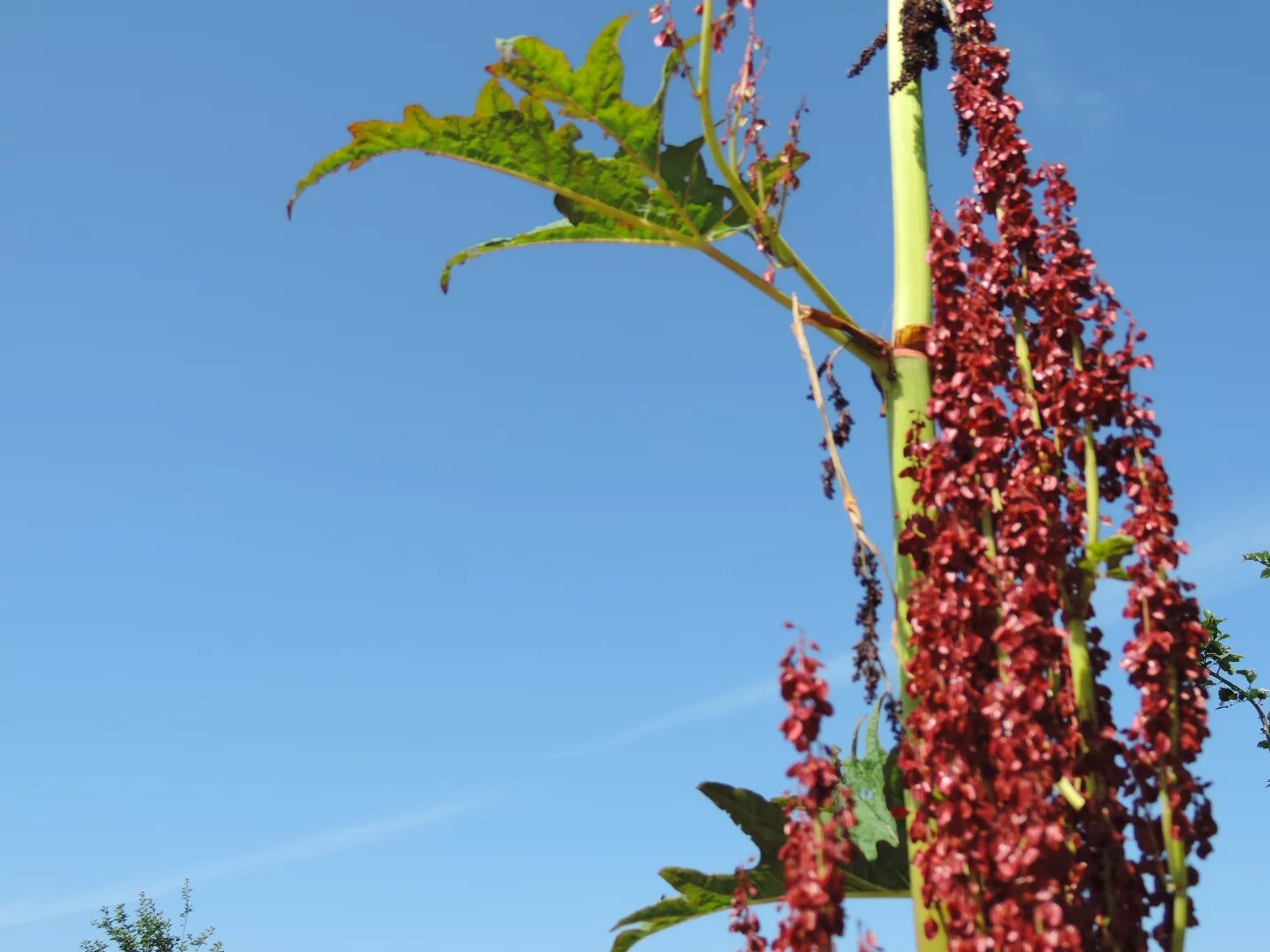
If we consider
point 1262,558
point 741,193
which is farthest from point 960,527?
point 1262,558

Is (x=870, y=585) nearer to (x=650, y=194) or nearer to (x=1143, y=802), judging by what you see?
(x=1143, y=802)

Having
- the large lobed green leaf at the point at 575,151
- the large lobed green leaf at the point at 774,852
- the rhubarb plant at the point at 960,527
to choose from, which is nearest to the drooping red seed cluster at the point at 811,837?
the rhubarb plant at the point at 960,527

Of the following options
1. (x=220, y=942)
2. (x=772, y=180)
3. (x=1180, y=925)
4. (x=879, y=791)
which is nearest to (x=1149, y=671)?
(x=1180, y=925)

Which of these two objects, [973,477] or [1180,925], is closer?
[1180,925]

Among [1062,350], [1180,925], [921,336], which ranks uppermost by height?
[921,336]

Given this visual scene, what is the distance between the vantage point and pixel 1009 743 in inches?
133

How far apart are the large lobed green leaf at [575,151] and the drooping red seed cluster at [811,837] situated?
209cm

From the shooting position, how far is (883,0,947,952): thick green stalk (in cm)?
411

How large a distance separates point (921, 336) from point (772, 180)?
822 millimetres

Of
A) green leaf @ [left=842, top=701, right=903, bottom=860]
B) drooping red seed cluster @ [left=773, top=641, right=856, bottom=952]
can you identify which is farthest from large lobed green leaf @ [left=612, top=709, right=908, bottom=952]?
drooping red seed cluster @ [left=773, top=641, right=856, bottom=952]

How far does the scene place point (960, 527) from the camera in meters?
3.87

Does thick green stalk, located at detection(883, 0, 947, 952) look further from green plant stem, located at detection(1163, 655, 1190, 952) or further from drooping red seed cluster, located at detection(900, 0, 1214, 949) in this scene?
green plant stem, located at detection(1163, 655, 1190, 952)

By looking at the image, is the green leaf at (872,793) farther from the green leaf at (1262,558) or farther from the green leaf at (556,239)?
the green leaf at (1262,558)

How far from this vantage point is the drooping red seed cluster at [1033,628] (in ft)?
11.1
